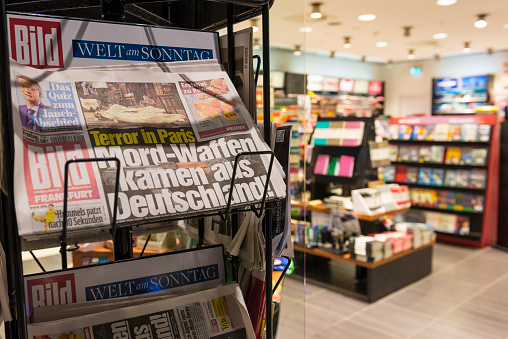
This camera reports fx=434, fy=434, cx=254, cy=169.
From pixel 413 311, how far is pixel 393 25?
186 inches

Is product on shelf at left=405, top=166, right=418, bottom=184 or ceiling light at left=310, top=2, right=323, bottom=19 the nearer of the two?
ceiling light at left=310, top=2, right=323, bottom=19

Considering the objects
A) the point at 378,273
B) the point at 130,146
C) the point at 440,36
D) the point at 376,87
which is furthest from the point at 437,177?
the point at 376,87

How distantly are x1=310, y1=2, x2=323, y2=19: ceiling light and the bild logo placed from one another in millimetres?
5140

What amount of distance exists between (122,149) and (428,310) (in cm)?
384

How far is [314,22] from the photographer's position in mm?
6625

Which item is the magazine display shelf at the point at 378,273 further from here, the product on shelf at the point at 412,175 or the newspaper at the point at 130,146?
the newspaper at the point at 130,146

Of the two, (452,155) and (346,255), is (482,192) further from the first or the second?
(346,255)

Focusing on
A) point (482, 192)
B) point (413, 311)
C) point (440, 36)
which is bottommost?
point (413, 311)

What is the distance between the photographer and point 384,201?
14.6 ft

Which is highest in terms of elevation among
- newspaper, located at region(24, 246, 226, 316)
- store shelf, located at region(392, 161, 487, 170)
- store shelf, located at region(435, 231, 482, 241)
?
newspaper, located at region(24, 246, 226, 316)

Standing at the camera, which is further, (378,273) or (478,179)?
(478,179)

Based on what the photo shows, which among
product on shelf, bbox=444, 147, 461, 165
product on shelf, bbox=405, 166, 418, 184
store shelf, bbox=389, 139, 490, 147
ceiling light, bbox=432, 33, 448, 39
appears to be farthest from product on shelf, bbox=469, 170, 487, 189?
ceiling light, bbox=432, 33, 448, 39

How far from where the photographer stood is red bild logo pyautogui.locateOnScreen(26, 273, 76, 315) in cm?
71

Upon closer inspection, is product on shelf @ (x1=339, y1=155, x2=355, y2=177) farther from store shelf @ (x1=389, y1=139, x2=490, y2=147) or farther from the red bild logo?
the red bild logo
